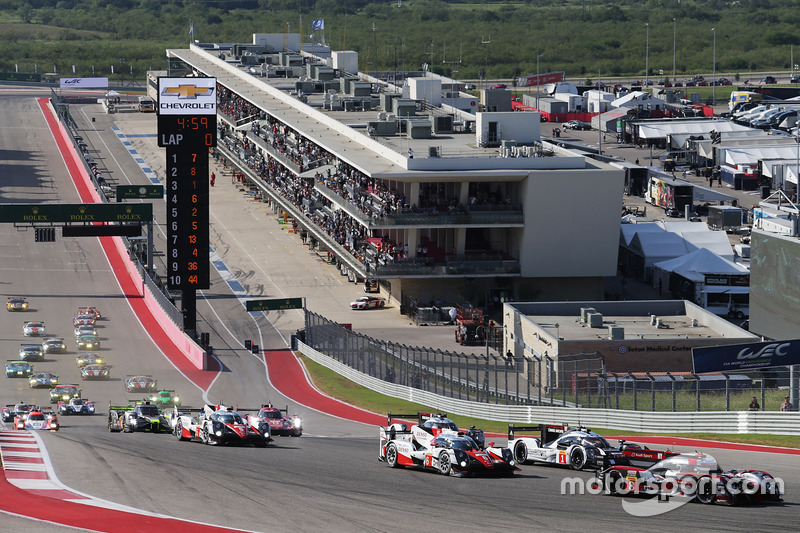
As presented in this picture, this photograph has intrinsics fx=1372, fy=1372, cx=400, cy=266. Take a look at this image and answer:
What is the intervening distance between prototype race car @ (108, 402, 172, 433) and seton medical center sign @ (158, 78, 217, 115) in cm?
2610

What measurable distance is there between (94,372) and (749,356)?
3607 cm

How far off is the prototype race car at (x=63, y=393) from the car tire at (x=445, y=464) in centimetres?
3208

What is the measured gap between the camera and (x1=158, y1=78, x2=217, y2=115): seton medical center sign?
75.4 metres

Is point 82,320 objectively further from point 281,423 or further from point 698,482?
point 698,482

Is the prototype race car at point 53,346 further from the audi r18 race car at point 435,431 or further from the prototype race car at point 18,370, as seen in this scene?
the audi r18 race car at point 435,431

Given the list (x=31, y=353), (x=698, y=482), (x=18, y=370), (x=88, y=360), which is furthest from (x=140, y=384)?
(x=698, y=482)

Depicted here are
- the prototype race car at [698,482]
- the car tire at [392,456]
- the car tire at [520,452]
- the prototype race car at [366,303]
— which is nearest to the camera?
the prototype race car at [698,482]

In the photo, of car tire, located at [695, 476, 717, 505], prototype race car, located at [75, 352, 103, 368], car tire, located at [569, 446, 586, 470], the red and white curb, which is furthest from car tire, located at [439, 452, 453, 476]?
prototype race car, located at [75, 352, 103, 368]

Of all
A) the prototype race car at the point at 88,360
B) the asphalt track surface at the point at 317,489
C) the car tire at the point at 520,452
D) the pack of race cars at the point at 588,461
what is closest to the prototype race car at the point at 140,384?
the asphalt track surface at the point at 317,489

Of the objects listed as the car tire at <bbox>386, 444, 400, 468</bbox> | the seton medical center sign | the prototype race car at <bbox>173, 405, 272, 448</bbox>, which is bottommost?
the prototype race car at <bbox>173, 405, 272, 448</bbox>

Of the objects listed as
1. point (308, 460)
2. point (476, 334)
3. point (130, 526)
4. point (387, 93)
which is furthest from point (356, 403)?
point (387, 93)

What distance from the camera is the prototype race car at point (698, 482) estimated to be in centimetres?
3362

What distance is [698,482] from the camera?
34000 mm

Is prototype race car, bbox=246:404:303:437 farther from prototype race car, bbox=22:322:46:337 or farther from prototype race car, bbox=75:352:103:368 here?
prototype race car, bbox=22:322:46:337
